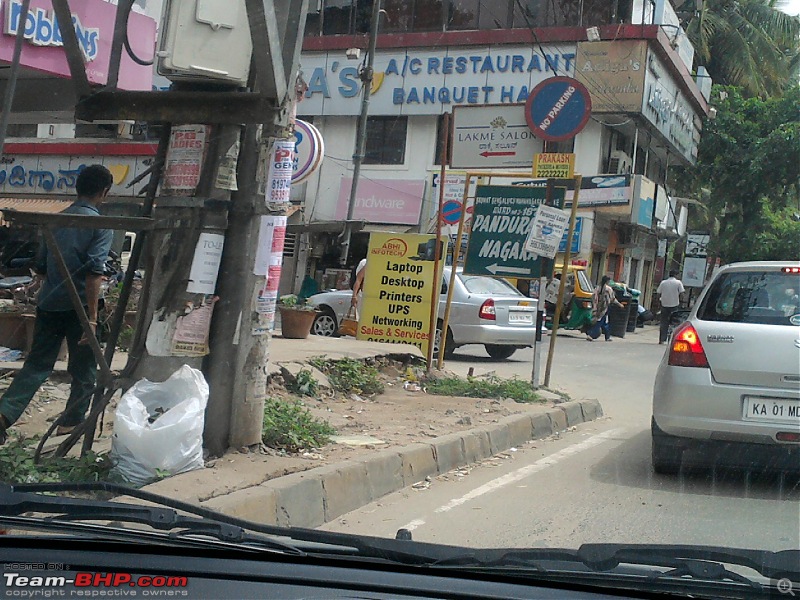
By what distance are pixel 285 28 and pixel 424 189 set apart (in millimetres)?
23299

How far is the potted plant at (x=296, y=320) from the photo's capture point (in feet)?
43.3

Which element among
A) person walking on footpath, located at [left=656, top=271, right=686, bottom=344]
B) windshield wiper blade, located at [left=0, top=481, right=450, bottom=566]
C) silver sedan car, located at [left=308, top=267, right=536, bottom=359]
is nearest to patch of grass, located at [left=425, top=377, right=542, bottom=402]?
silver sedan car, located at [left=308, top=267, right=536, bottom=359]

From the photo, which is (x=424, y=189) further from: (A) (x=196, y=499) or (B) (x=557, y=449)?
(A) (x=196, y=499)

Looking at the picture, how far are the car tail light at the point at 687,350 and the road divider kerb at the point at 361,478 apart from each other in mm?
1805

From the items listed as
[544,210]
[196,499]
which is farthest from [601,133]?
[196,499]

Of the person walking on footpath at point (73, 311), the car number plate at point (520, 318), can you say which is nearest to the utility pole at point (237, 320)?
the person walking on footpath at point (73, 311)

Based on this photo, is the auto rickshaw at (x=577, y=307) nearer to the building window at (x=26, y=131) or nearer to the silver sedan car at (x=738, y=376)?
the building window at (x=26, y=131)

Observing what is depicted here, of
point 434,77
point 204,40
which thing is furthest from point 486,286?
point 434,77

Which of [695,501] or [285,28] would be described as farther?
[695,501]

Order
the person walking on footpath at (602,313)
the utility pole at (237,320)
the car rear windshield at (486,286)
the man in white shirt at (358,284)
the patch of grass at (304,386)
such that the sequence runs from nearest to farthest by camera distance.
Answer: the utility pole at (237,320) → the patch of grass at (304,386) → the car rear windshield at (486,286) → the man in white shirt at (358,284) → the person walking on footpath at (602,313)

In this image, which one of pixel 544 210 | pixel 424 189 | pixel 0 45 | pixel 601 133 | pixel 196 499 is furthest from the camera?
pixel 424 189

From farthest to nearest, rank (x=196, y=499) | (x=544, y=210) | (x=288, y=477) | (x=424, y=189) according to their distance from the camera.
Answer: (x=424, y=189) < (x=544, y=210) < (x=288, y=477) < (x=196, y=499)

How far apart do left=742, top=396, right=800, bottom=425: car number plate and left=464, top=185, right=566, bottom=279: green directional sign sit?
16.0ft

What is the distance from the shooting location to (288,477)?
532cm
